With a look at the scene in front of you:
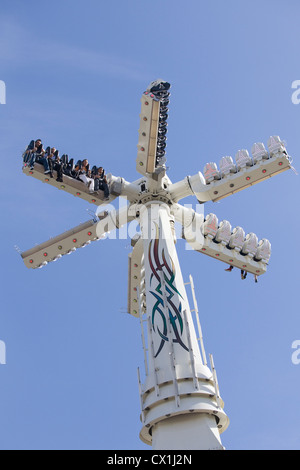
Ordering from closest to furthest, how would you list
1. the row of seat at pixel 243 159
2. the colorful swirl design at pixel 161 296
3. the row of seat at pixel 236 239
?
the colorful swirl design at pixel 161 296
the row of seat at pixel 243 159
the row of seat at pixel 236 239

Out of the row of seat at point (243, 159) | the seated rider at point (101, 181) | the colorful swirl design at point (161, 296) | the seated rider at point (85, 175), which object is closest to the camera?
the colorful swirl design at point (161, 296)

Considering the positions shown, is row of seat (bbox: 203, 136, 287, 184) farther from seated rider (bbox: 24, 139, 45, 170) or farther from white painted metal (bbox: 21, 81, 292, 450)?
seated rider (bbox: 24, 139, 45, 170)

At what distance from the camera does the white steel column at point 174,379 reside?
64.0 feet

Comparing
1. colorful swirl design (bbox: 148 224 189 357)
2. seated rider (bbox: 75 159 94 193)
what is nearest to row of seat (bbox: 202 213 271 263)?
colorful swirl design (bbox: 148 224 189 357)

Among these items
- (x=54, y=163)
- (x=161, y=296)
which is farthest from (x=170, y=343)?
(x=54, y=163)

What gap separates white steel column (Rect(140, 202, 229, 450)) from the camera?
19.5 meters

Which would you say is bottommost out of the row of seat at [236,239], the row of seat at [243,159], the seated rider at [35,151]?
the row of seat at [236,239]

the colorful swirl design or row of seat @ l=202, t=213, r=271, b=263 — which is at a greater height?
row of seat @ l=202, t=213, r=271, b=263

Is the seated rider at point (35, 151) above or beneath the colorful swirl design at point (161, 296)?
above

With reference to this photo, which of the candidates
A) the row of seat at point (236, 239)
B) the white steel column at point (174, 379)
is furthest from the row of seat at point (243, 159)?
the white steel column at point (174, 379)

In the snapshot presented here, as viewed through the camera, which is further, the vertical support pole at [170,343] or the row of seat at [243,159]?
the row of seat at [243,159]

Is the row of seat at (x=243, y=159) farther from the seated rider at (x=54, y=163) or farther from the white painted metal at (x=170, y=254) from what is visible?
the seated rider at (x=54, y=163)

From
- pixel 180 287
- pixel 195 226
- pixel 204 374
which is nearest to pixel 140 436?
pixel 204 374

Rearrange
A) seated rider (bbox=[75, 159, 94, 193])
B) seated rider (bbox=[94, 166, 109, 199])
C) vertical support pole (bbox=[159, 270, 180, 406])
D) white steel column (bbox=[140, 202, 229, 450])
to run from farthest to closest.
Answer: seated rider (bbox=[94, 166, 109, 199])
seated rider (bbox=[75, 159, 94, 193])
vertical support pole (bbox=[159, 270, 180, 406])
white steel column (bbox=[140, 202, 229, 450])
